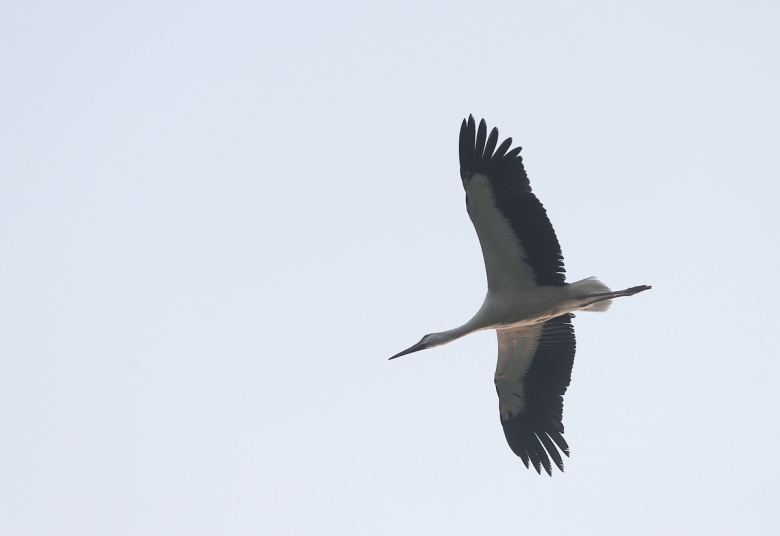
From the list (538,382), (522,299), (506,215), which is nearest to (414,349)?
(522,299)

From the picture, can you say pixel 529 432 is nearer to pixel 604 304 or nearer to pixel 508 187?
pixel 604 304

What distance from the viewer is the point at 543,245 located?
1357 centimetres

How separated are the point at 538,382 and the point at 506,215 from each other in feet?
9.99

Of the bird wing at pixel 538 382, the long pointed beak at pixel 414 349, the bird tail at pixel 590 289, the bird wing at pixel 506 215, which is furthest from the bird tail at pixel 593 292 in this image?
the long pointed beak at pixel 414 349

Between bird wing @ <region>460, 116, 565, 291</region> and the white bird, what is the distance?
0.01 m

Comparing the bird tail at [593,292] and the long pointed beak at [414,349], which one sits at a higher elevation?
the bird tail at [593,292]

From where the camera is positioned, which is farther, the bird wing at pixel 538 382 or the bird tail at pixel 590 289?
the bird wing at pixel 538 382

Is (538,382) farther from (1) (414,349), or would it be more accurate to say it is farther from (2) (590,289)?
(2) (590,289)

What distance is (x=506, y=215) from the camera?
13367 millimetres

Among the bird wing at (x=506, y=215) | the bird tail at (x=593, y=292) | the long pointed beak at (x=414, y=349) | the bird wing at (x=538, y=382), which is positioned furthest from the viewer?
the bird wing at (x=538, y=382)

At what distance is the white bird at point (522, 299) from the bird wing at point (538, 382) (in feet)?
0.05

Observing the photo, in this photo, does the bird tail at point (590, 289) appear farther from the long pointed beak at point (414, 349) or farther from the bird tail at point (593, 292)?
the long pointed beak at point (414, 349)

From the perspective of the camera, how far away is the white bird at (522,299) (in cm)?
1313

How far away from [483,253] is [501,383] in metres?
2.45
